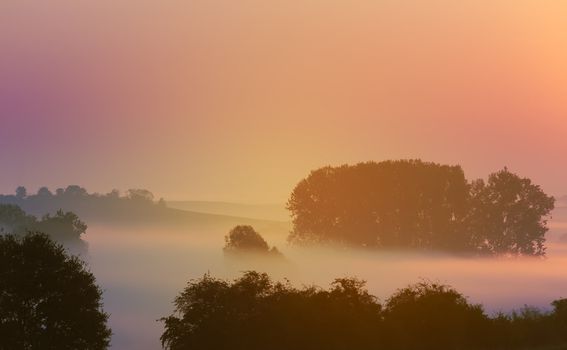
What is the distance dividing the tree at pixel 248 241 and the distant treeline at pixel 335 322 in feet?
319

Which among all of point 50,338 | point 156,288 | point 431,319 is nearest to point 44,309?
point 50,338

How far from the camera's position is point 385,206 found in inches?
6585

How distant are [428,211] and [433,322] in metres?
107

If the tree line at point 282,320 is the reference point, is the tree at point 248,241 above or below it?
above

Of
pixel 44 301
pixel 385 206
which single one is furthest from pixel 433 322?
pixel 385 206

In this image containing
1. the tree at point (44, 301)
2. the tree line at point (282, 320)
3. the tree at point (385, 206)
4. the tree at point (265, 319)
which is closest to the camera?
the tree at point (265, 319)

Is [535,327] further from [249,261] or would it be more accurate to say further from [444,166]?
[444,166]

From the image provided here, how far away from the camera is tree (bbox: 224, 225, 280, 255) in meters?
160

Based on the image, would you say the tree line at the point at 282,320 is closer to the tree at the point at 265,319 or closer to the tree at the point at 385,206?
the tree at the point at 265,319

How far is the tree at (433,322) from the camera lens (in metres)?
60.0

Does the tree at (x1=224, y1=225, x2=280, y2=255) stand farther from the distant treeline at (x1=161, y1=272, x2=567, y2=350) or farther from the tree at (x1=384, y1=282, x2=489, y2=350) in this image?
the tree at (x1=384, y1=282, x2=489, y2=350)

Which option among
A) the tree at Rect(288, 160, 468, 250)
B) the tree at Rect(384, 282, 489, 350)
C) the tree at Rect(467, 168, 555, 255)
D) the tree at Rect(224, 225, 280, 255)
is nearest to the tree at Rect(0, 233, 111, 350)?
the tree at Rect(384, 282, 489, 350)

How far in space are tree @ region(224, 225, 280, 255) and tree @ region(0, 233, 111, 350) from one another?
300 ft

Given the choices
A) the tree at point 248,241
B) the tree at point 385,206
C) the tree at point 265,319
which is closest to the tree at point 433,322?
the tree at point 265,319
